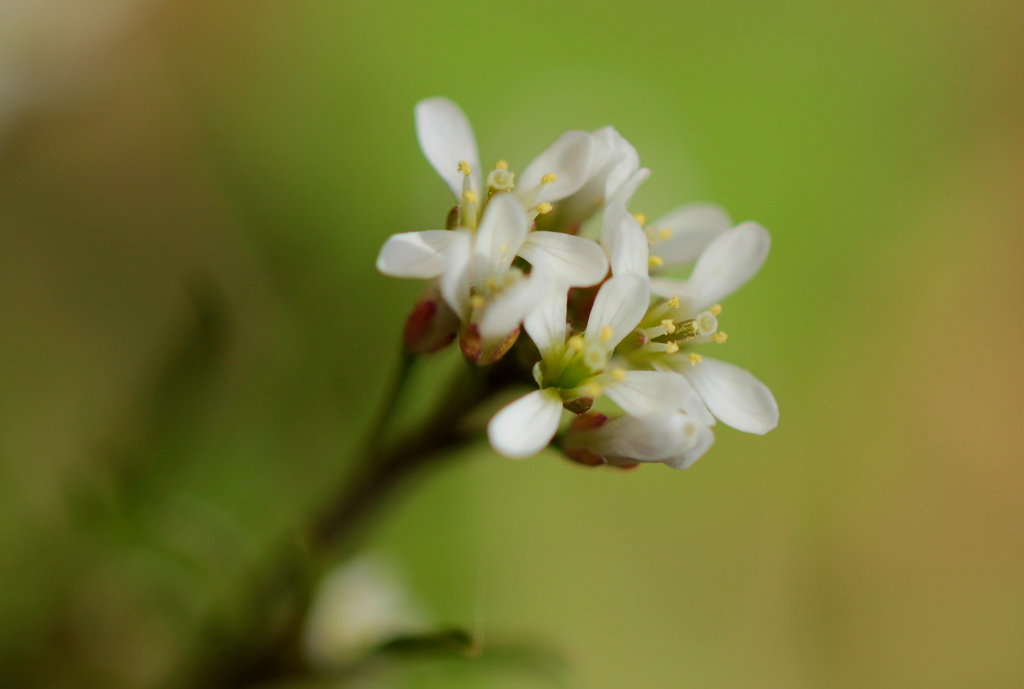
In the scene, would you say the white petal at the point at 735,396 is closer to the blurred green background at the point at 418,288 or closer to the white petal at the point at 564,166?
the white petal at the point at 564,166

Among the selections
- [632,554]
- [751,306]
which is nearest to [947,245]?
[751,306]

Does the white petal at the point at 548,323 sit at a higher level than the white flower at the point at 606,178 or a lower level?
lower

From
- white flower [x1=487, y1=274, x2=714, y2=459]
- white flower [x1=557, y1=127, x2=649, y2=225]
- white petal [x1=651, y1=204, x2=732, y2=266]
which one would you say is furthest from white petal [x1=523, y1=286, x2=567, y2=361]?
white petal [x1=651, y1=204, x2=732, y2=266]

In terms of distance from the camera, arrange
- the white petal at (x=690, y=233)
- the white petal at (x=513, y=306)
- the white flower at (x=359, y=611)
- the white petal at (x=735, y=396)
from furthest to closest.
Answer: the white flower at (x=359, y=611)
the white petal at (x=690, y=233)
the white petal at (x=735, y=396)
the white petal at (x=513, y=306)

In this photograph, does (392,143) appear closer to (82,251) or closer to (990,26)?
(82,251)

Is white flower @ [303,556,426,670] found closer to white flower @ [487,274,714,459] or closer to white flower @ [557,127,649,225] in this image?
white flower @ [487,274,714,459]

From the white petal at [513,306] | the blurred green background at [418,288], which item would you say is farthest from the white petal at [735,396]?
the blurred green background at [418,288]

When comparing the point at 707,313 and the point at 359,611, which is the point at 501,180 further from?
the point at 359,611
